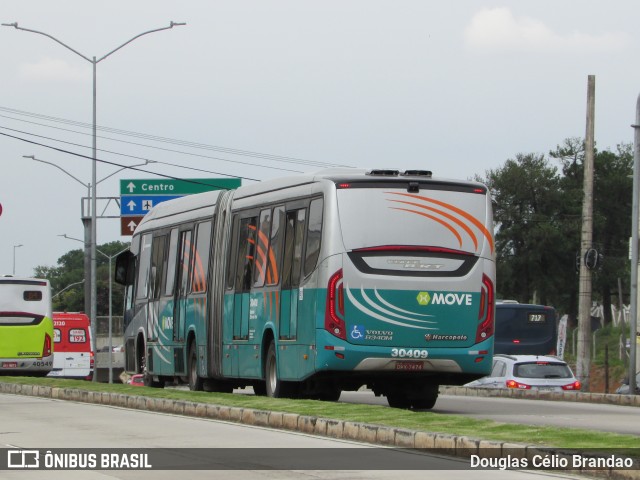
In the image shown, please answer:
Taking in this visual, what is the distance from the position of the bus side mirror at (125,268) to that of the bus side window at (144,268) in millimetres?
416

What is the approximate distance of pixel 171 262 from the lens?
28750mm

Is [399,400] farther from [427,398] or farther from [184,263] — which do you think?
[184,263]

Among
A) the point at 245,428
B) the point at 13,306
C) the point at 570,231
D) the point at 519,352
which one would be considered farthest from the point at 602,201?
the point at 245,428

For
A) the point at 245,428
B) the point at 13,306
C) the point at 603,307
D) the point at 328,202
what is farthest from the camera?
the point at 603,307

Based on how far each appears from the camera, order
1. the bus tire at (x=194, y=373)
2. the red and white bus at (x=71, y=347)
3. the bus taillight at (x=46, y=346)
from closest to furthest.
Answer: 1. the bus tire at (x=194, y=373)
2. the bus taillight at (x=46, y=346)
3. the red and white bus at (x=71, y=347)

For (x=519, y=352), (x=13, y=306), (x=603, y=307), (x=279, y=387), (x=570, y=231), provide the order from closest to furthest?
(x=279, y=387) → (x=13, y=306) → (x=519, y=352) → (x=570, y=231) → (x=603, y=307)

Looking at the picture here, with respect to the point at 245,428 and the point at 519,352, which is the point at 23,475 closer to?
the point at 245,428

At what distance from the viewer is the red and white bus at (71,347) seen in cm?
4991

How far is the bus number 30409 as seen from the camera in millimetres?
21062

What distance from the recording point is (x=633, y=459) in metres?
12.3

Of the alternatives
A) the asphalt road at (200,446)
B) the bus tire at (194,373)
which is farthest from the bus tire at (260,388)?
the asphalt road at (200,446)

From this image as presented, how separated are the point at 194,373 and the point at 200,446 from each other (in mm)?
12147

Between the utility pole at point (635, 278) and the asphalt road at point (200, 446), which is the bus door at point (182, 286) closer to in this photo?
the asphalt road at point (200, 446)

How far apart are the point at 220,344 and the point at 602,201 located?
6540cm
